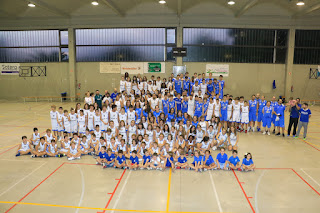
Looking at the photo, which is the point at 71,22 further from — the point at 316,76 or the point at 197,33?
the point at 316,76

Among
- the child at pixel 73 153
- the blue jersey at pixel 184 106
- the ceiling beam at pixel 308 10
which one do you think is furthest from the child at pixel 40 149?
the ceiling beam at pixel 308 10

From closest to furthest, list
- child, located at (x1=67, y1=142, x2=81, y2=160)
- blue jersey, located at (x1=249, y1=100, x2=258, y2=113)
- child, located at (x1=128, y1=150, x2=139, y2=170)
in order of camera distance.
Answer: child, located at (x1=128, y1=150, x2=139, y2=170) < child, located at (x1=67, y1=142, x2=81, y2=160) < blue jersey, located at (x1=249, y1=100, x2=258, y2=113)

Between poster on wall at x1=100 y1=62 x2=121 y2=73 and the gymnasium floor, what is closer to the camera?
the gymnasium floor

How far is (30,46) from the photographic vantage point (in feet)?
81.6

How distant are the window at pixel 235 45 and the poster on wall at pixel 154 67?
2.27 m

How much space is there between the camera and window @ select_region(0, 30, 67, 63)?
2459cm

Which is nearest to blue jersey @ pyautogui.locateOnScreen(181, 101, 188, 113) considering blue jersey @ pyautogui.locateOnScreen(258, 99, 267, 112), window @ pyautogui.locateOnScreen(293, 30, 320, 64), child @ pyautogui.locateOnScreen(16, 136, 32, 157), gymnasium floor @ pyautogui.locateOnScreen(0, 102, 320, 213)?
gymnasium floor @ pyautogui.locateOnScreen(0, 102, 320, 213)

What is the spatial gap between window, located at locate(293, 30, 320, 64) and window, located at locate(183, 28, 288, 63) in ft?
3.87

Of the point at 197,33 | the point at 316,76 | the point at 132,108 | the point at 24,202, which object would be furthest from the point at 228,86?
the point at 24,202

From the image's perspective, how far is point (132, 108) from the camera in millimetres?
11469

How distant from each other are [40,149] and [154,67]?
15351 millimetres

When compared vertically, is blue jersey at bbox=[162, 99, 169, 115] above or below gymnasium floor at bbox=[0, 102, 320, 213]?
above

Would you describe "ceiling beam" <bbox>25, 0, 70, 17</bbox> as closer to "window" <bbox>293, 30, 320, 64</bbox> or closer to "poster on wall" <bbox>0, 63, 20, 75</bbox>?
"poster on wall" <bbox>0, 63, 20, 75</bbox>

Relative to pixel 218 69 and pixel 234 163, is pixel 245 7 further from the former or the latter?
pixel 234 163
